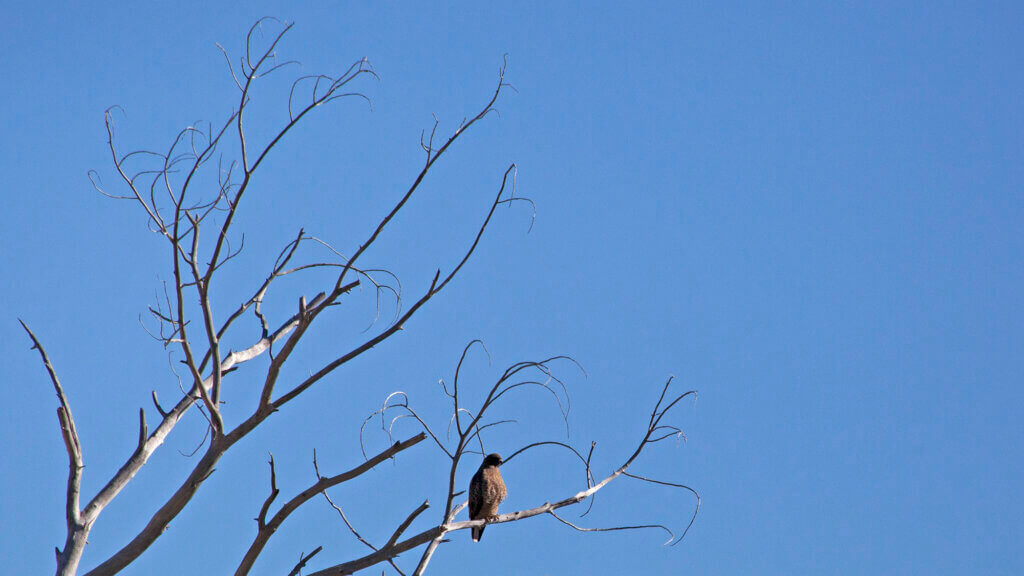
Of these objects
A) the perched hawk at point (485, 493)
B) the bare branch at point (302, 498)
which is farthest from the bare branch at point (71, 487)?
the perched hawk at point (485, 493)

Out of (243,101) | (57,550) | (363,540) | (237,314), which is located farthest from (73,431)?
(243,101)

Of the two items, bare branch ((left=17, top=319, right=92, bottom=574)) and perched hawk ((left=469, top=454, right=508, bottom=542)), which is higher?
perched hawk ((left=469, top=454, right=508, bottom=542))

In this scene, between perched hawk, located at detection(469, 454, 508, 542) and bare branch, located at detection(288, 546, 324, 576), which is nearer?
bare branch, located at detection(288, 546, 324, 576)

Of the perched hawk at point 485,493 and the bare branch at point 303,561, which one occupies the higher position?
the perched hawk at point 485,493

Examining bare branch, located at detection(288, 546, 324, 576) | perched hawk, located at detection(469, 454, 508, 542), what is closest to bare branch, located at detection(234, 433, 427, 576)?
bare branch, located at detection(288, 546, 324, 576)

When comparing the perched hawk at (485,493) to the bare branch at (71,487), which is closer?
the bare branch at (71,487)

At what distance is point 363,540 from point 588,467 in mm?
1090

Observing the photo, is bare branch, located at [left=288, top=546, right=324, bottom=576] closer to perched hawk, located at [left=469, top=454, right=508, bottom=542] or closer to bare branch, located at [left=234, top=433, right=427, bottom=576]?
bare branch, located at [left=234, top=433, right=427, bottom=576]

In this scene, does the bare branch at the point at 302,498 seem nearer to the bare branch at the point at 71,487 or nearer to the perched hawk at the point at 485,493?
the bare branch at the point at 71,487

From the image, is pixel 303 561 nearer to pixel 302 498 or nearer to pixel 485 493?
pixel 302 498

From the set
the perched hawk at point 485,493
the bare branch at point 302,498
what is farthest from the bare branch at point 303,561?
the perched hawk at point 485,493

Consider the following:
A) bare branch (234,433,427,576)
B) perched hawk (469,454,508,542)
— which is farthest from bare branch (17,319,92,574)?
perched hawk (469,454,508,542)

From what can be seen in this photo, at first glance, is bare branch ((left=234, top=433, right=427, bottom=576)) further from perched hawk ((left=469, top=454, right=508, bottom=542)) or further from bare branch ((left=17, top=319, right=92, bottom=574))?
perched hawk ((left=469, top=454, right=508, bottom=542))

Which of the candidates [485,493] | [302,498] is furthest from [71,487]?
[485,493]
